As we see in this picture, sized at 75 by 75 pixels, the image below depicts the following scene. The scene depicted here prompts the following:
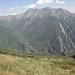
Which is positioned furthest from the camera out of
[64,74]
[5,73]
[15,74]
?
[64,74]

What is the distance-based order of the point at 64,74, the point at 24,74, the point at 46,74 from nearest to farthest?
the point at 24,74 → the point at 46,74 → the point at 64,74

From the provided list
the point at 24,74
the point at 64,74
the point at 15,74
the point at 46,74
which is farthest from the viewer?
the point at 64,74

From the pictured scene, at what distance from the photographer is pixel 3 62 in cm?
1510

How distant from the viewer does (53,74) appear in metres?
15.3

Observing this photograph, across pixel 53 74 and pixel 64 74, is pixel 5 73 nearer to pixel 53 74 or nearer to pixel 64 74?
pixel 53 74

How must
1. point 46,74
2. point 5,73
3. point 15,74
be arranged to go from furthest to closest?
1. point 46,74
2. point 15,74
3. point 5,73

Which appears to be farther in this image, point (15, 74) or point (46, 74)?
point (46, 74)

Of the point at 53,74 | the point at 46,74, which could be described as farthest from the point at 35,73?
the point at 53,74

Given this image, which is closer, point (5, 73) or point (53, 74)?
point (5, 73)

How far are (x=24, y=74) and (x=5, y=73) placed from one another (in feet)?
6.68

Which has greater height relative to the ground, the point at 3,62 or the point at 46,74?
the point at 3,62

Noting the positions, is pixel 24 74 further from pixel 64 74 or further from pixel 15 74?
pixel 64 74

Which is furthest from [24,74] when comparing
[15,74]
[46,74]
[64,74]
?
[64,74]

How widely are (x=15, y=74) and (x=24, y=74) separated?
1.06 meters
